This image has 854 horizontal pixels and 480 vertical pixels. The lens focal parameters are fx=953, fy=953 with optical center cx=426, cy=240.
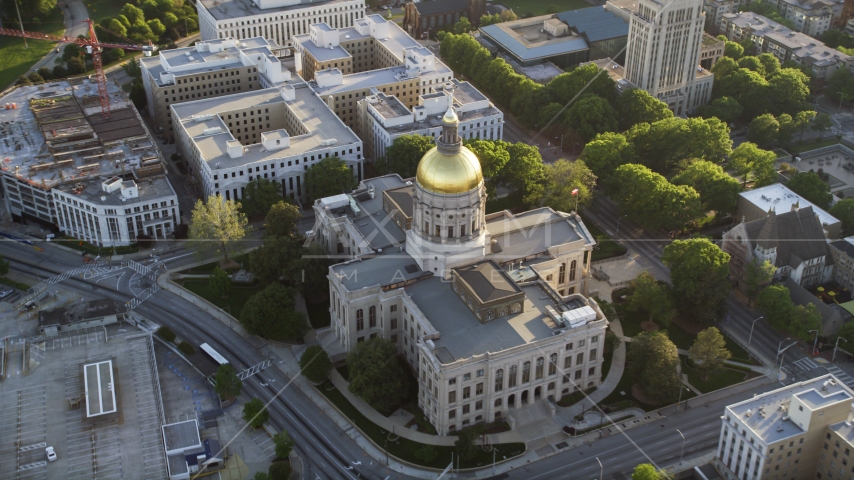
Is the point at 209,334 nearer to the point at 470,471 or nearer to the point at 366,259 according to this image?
the point at 366,259

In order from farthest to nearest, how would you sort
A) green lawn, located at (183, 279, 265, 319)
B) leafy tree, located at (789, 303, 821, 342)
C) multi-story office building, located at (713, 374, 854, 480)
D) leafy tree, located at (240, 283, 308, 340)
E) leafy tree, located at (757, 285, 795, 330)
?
green lawn, located at (183, 279, 265, 319)
leafy tree, located at (757, 285, 795, 330)
leafy tree, located at (240, 283, 308, 340)
leafy tree, located at (789, 303, 821, 342)
multi-story office building, located at (713, 374, 854, 480)

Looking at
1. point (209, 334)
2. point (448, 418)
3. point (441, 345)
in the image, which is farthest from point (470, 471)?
point (209, 334)

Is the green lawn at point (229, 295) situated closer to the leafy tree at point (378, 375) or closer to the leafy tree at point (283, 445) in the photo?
the leafy tree at point (378, 375)

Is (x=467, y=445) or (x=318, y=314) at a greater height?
(x=467, y=445)

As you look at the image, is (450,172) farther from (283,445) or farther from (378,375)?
(283,445)

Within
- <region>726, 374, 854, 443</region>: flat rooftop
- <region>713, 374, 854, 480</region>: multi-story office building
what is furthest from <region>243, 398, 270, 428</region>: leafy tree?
<region>726, 374, 854, 443</region>: flat rooftop

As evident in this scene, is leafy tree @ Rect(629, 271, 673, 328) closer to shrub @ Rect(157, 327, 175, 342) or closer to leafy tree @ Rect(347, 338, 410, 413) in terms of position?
leafy tree @ Rect(347, 338, 410, 413)

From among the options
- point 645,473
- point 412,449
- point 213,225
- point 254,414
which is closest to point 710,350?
point 645,473
